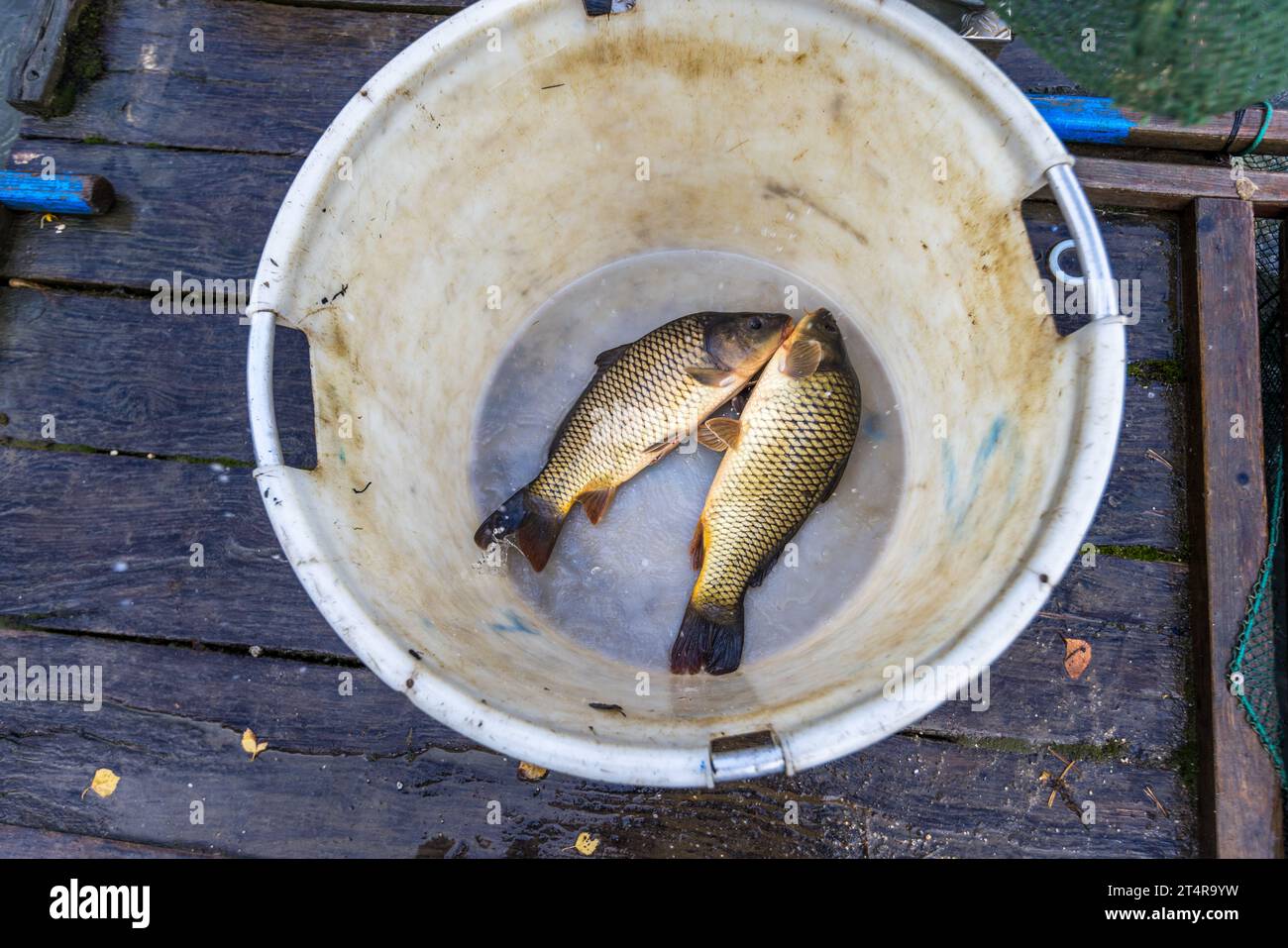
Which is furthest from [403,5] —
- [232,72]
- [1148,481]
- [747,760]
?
[1148,481]

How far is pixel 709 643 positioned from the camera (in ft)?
4.64

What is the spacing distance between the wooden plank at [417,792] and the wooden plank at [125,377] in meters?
0.47

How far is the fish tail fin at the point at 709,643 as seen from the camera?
4.61ft

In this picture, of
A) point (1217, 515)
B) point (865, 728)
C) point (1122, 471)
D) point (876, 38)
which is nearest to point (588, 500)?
point (865, 728)

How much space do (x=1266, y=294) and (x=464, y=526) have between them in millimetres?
1958

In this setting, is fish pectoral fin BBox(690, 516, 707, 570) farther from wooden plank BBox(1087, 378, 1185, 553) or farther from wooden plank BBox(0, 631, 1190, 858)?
wooden plank BBox(1087, 378, 1185, 553)

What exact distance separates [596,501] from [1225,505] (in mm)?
1191

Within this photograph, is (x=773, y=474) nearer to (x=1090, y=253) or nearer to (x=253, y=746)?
(x=1090, y=253)

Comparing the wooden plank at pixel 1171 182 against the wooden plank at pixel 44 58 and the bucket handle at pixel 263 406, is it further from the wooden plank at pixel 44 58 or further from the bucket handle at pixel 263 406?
the wooden plank at pixel 44 58

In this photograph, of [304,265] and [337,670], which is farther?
[337,670]

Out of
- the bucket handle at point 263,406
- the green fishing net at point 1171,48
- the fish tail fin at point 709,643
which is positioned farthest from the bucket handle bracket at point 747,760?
the green fishing net at point 1171,48
